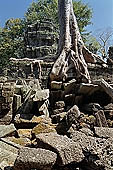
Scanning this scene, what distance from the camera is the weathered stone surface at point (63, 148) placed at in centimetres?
144

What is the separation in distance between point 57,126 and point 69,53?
189 cm

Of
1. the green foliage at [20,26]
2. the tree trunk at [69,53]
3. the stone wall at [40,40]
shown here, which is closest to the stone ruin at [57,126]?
the tree trunk at [69,53]

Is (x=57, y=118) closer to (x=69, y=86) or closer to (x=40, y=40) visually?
(x=69, y=86)

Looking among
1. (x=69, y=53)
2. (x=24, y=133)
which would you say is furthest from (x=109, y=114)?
(x=69, y=53)

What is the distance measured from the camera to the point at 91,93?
3189 mm

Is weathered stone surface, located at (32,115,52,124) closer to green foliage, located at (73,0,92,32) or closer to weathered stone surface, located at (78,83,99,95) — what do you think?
weathered stone surface, located at (78,83,99,95)

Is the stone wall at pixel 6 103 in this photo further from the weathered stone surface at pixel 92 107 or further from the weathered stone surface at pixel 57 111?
the weathered stone surface at pixel 92 107

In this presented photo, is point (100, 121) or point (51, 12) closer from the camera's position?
point (100, 121)

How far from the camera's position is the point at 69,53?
12.5 ft

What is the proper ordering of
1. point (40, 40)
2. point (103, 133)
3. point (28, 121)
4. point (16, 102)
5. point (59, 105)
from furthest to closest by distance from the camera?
point (40, 40) → point (59, 105) → point (16, 102) → point (28, 121) → point (103, 133)

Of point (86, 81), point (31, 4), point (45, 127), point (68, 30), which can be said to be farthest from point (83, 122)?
point (31, 4)

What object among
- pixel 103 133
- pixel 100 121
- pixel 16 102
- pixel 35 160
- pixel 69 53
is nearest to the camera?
pixel 35 160

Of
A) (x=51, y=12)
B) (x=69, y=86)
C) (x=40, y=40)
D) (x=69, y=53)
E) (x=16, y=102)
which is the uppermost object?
(x=51, y=12)

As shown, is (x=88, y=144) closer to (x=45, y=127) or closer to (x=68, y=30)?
(x=45, y=127)
